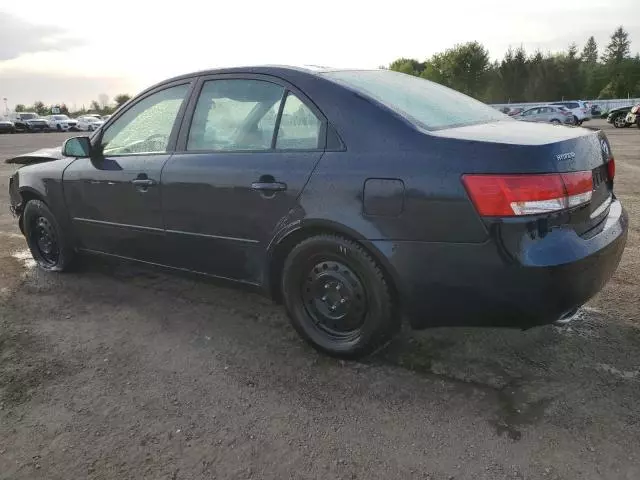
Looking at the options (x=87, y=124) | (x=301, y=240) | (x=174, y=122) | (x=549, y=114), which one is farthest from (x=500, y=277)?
(x=87, y=124)

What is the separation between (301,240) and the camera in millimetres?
2998

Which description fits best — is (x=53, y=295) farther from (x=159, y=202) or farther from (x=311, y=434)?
(x=311, y=434)

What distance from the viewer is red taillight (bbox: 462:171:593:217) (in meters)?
2.32

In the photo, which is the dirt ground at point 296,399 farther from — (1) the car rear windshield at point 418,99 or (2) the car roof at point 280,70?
(2) the car roof at point 280,70

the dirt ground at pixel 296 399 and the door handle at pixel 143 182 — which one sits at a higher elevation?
the door handle at pixel 143 182

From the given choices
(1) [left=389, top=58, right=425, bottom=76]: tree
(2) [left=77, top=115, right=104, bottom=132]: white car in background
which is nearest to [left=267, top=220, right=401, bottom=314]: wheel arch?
(2) [left=77, top=115, right=104, bottom=132]: white car in background

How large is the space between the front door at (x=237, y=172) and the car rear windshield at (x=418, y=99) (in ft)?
1.15

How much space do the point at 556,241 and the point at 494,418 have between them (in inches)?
33.0

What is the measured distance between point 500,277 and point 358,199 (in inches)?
29.9

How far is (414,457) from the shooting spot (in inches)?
87.7

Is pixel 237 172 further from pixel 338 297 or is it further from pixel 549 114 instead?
pixel 549 114

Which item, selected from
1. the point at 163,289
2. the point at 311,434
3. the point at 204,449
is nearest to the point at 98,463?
the point at 204,449

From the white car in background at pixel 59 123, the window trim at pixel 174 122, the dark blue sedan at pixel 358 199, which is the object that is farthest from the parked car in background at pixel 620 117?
the white car in background at pixel 59 123

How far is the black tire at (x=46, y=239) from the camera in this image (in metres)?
4.54
